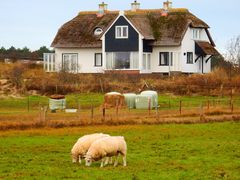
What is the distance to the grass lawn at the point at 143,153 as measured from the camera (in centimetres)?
2478

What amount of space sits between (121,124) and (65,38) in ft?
134

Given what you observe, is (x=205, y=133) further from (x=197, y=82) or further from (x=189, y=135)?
(x=197, y=82)

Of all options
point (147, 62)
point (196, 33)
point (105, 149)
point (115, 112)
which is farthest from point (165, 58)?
point (105, 149)

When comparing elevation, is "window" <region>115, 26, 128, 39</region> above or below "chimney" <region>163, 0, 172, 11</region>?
below

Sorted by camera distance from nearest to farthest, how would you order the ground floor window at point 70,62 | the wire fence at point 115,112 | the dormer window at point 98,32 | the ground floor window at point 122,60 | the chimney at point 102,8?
the wire fence at point 115,112 → the ground floor window at point 122,60 → the ground floor window at point 70,62 → the dormer window at point 98,32 → the chimney at point 102,8

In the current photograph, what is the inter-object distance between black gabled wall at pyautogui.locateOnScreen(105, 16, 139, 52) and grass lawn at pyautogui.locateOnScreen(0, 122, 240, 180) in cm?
3579

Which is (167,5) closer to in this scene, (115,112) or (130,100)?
(130,100)

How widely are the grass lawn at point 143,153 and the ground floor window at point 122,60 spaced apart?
35.8 m

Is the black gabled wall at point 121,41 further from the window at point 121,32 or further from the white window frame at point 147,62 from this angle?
the white window frame at point 147,62

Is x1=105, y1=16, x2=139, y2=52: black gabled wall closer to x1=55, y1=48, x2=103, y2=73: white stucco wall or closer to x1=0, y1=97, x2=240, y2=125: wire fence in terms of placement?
x1=55, y1=48, x2=103, y2=73: white stucco wall

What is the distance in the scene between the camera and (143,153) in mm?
30953

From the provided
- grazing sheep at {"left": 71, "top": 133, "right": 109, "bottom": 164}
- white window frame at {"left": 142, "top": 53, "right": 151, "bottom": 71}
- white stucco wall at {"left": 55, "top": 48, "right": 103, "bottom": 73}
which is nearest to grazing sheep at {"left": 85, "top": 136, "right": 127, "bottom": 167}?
grazing sheep at {"left": 71, "top": 133, "right": 109, "bottom": 164}

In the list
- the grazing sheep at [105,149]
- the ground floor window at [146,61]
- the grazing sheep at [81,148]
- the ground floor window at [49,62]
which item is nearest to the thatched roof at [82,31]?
the ground floor window at [49,62]

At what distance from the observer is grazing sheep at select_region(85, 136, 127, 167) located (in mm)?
26188
